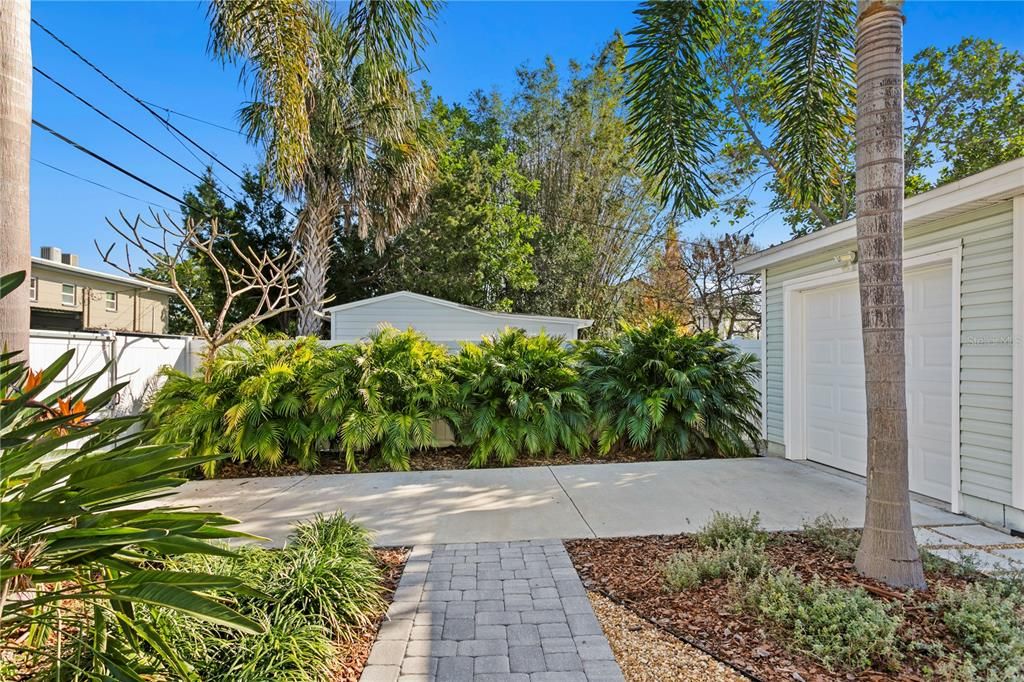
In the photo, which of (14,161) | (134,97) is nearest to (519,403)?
(14,161)

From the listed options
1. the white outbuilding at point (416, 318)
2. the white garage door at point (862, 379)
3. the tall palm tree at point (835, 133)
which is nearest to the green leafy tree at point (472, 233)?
the white outbuilding at point (416, 318)

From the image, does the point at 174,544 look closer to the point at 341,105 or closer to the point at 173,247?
the point at 173,247

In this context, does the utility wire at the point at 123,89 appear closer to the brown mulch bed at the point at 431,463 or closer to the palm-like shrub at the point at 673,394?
the brown mulch bed at the point at 431,463

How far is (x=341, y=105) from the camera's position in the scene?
1020cm

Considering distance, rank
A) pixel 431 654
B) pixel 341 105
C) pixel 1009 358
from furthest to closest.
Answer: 1. pixel 341 105
2. pixel 1009 358
3. pixel 431 654

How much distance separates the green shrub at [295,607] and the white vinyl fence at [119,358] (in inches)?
162

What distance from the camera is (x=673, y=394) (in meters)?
6.43

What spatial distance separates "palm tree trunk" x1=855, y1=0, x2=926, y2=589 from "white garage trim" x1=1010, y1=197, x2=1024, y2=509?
1851 mm

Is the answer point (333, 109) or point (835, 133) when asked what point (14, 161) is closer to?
point (835, 133)

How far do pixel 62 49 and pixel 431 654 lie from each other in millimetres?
10860

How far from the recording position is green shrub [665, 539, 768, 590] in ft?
9.20

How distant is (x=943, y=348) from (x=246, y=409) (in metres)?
7.13

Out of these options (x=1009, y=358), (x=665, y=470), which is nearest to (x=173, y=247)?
(x=665, y=470)

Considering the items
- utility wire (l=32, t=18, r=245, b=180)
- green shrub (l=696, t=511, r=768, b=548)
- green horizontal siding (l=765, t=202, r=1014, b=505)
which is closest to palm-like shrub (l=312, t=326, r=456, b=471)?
green shrub (l=696, t=511, r=768, b=548)
